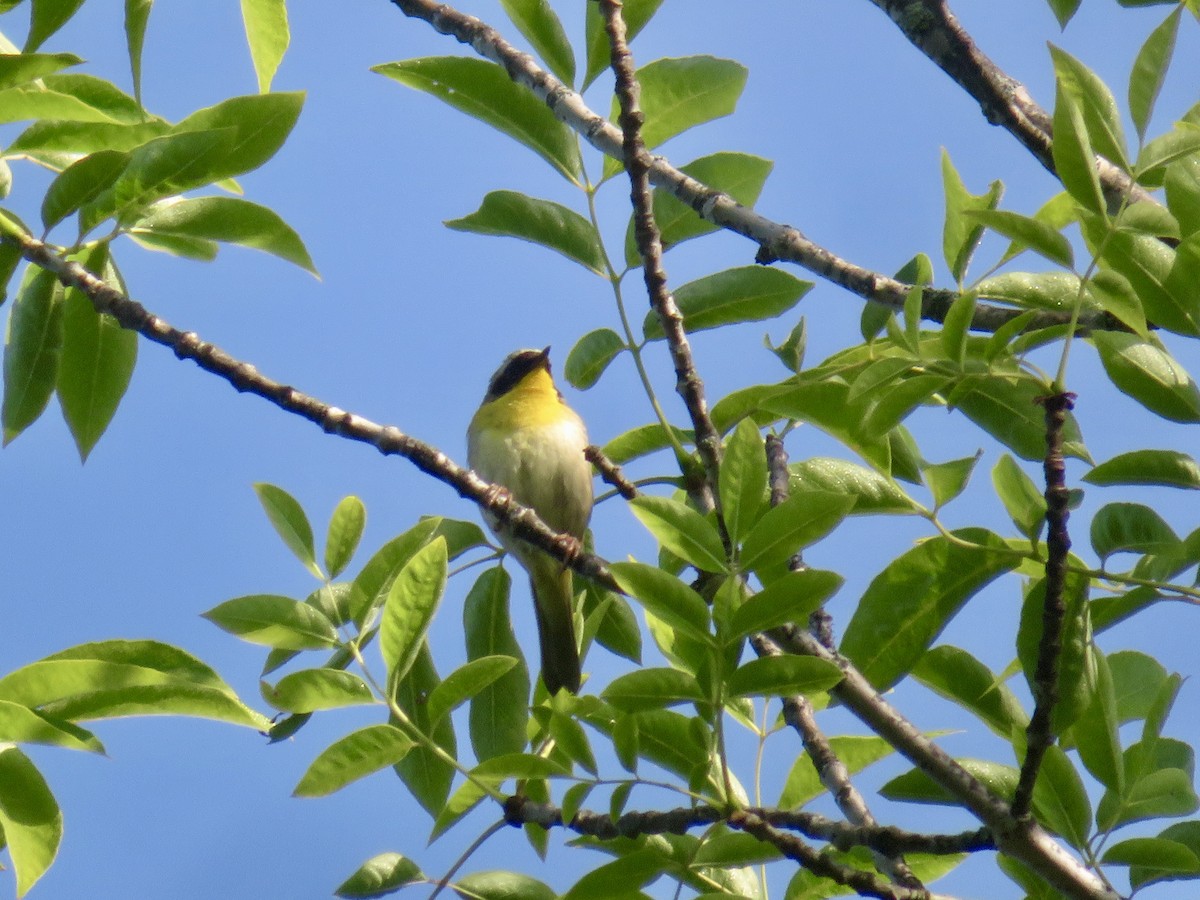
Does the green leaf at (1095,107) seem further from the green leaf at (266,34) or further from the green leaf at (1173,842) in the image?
the green leaf at (266,34)

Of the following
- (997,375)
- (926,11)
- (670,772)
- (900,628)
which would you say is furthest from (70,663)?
(926,11)

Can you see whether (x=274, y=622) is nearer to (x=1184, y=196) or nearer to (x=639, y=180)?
(x=639, y=180)

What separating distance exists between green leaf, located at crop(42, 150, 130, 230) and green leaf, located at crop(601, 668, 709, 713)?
145 cm

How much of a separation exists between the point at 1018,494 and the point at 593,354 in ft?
4.18

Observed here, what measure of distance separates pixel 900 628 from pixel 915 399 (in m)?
0.46

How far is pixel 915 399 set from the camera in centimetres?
218

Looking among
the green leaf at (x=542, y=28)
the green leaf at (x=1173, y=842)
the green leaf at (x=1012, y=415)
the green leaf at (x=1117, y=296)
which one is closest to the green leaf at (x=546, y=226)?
the green leaf at (x=542, y=28)

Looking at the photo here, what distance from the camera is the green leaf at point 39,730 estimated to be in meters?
2.10

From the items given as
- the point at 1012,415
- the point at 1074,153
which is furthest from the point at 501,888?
the point at 1074,153

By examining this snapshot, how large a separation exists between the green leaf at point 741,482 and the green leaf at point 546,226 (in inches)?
49.4

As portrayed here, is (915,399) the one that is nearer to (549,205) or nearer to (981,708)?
(981,708)

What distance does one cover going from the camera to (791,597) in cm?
201

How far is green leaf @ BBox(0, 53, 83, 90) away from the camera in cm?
237

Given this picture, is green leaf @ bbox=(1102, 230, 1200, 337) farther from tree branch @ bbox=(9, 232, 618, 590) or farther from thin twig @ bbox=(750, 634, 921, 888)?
tree branch @ bbox=(9, 232, 618, 590)
